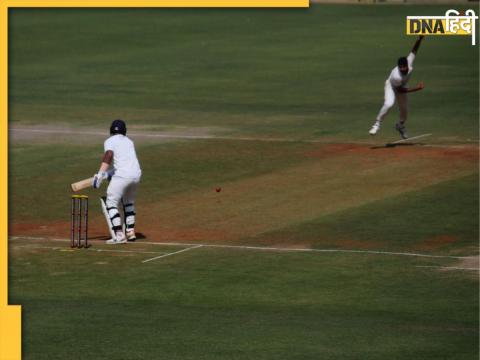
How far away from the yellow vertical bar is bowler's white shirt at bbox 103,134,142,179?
1454cm

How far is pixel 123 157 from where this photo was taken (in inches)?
801

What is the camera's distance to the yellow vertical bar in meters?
5.55

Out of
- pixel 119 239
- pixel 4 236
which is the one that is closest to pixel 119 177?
pixel 119 239

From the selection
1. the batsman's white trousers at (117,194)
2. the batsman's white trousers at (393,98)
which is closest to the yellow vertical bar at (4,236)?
the batsman's white trousers at (117,194)

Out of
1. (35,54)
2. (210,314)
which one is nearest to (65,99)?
(35,54)

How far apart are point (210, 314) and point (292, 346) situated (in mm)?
2185

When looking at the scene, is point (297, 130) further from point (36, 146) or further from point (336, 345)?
point (336, 345)

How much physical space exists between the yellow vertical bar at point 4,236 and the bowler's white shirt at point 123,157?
14.5 metres

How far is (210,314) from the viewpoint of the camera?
15.1m

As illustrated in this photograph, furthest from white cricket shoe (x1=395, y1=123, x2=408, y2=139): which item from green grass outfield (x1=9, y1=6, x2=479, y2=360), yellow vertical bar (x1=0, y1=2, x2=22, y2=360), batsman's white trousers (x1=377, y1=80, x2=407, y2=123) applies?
yellow vertical bar (x1=0, y1=2, x2=22, y2=360)

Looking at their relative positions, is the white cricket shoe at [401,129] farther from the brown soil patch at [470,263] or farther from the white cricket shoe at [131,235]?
the brown soil patch at [470,263]

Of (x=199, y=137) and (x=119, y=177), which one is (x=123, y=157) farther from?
(x=199, y=137)

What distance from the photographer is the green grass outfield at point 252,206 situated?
14.2 m

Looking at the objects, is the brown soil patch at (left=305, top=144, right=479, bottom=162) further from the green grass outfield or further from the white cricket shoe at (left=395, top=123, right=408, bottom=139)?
the white cricket shoe at (left=395, top=123, right=408, bottom=139)
